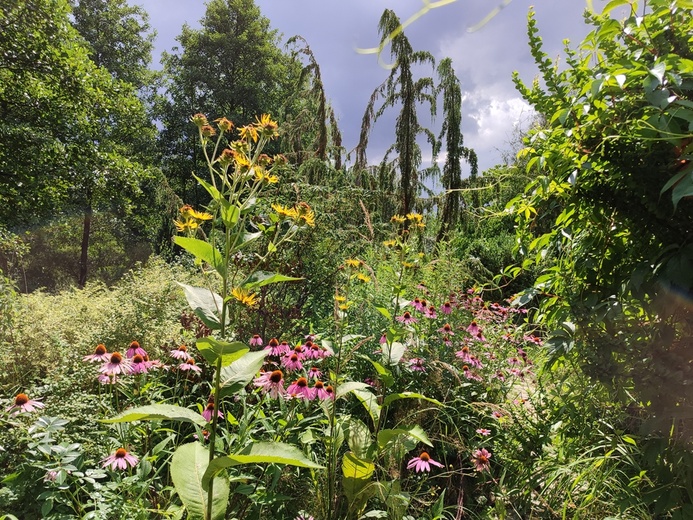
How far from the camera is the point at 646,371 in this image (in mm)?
1146

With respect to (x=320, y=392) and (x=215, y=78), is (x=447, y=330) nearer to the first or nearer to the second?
(x=320, y=392)

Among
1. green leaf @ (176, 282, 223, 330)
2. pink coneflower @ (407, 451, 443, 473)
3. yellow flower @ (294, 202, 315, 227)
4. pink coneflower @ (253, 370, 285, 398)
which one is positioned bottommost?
pink coneflower @ (407, 451, 443, 473)

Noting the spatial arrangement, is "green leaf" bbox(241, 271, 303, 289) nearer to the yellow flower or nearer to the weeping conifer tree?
the yellow flower

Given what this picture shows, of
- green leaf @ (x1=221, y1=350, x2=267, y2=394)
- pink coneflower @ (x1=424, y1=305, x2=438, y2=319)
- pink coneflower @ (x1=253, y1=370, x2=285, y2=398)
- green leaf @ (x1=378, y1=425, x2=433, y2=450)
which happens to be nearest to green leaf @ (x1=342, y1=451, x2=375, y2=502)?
green leaf @ (x1=378, y1=425, x2=433, y2=450)

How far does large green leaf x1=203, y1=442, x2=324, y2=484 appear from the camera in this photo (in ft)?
2.87

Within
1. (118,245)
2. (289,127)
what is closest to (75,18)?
(118,245)

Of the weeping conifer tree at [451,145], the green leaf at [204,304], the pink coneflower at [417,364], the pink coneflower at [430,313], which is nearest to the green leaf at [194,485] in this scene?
the green leaf at [204,304]

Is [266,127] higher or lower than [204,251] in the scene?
higher

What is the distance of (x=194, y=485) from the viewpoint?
3.47 feet

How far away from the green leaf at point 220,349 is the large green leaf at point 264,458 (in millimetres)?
216

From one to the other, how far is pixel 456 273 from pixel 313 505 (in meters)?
2.14

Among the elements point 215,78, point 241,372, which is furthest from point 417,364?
point 215,78

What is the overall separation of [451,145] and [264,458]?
6.24 metres

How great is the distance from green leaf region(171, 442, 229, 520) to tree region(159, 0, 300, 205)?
15.1 m
